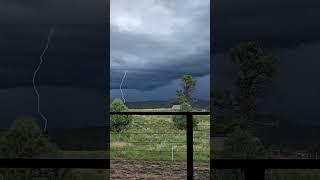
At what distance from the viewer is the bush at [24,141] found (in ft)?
10.1

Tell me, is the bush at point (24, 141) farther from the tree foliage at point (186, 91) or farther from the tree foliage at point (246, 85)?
the tree foliage at point (186, 91)

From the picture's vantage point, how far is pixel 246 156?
117 inches

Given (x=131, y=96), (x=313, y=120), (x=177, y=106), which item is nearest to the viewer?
(x=313, y=120)

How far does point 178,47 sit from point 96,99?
20.9 ft

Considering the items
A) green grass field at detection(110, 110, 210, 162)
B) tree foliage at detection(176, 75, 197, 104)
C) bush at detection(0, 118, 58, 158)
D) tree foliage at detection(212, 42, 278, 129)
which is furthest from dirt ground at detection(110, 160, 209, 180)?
tree foliage at detection(176, 75, 197, 104)

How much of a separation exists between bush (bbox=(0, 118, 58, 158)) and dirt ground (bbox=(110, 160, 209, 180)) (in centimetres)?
213

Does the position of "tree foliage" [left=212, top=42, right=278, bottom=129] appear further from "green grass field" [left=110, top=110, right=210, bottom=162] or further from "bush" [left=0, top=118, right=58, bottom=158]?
→ "green grass field" [left=110, top=110, right=210, bottom=162]

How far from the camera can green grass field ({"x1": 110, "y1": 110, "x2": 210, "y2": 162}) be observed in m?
6.84

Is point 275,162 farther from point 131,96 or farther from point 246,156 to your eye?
point 131,96

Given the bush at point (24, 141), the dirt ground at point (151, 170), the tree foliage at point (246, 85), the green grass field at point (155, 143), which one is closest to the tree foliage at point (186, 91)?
the green grass field at point (155, 143)

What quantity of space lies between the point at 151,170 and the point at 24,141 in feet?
9.70

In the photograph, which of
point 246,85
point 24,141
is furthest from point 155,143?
point 24,141

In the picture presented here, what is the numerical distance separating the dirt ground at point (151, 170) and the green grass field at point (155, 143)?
0.21 metres

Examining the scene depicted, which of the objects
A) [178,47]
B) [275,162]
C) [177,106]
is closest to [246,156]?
[275,162]
